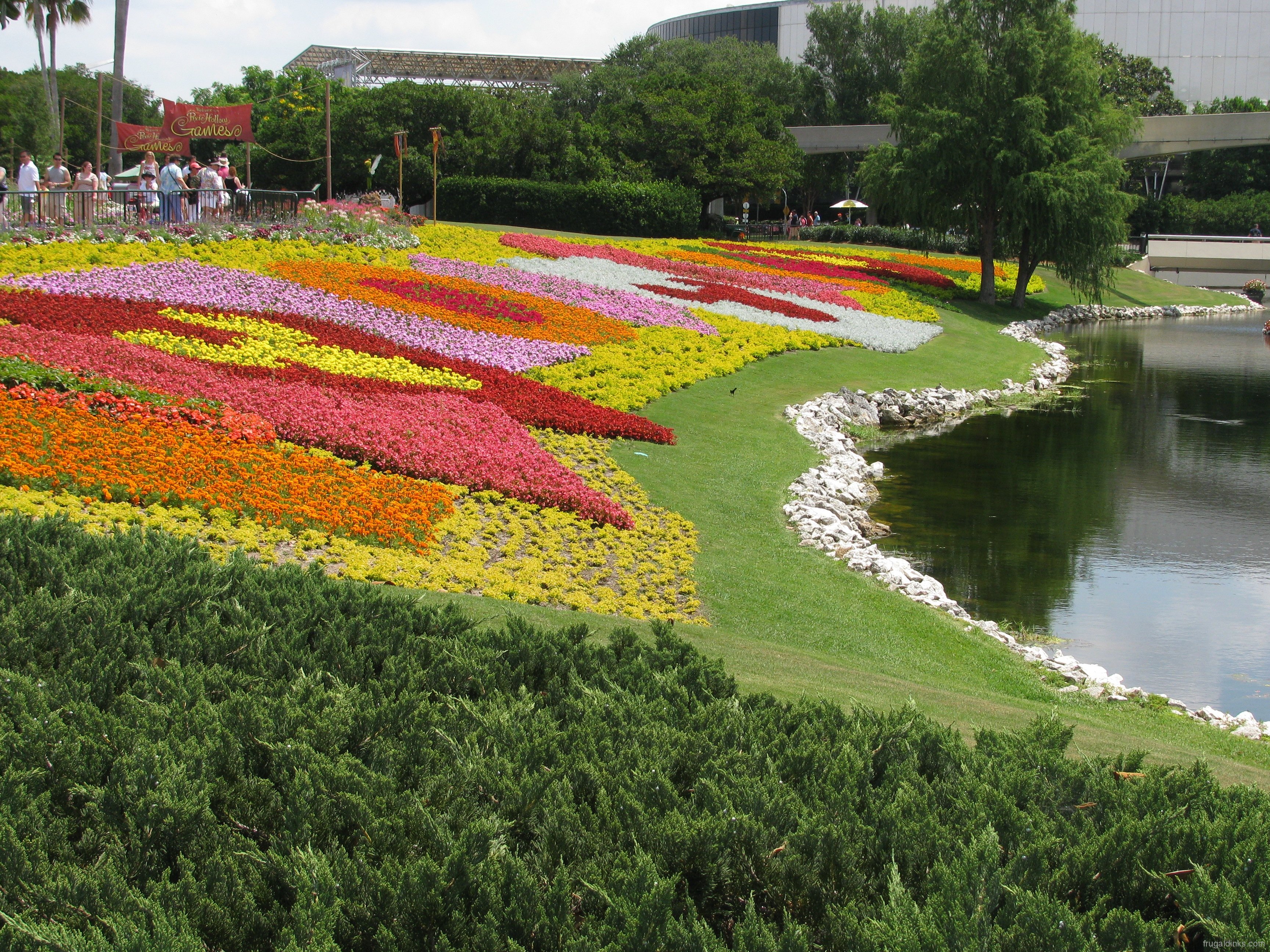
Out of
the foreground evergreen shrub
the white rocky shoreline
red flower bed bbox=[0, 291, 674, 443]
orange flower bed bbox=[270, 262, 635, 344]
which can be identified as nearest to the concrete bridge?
the white rocky shoreline

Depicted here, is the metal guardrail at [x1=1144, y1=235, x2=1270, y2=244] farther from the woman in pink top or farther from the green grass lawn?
the woman in pink top

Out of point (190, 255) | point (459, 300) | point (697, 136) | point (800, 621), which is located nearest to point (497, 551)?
point (800, 621)

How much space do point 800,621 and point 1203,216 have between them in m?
72.7

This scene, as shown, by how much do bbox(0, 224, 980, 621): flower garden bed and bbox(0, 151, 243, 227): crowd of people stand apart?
157cm

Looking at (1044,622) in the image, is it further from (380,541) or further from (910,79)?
(910,79)

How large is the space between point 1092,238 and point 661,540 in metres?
29.6

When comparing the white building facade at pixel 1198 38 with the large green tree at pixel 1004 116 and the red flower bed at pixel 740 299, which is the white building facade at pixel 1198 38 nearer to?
the large green tree at pixel 1004 116

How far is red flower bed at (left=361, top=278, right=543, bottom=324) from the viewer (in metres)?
22.3

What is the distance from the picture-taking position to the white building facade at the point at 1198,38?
311ft

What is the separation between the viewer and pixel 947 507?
54.2ft

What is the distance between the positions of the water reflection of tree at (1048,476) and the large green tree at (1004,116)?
9497 millimetres

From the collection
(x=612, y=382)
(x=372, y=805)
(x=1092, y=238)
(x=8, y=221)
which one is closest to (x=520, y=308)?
(x=612, y=382)

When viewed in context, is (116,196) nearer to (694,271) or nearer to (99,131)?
(99,131)

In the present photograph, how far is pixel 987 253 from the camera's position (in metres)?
39.4
